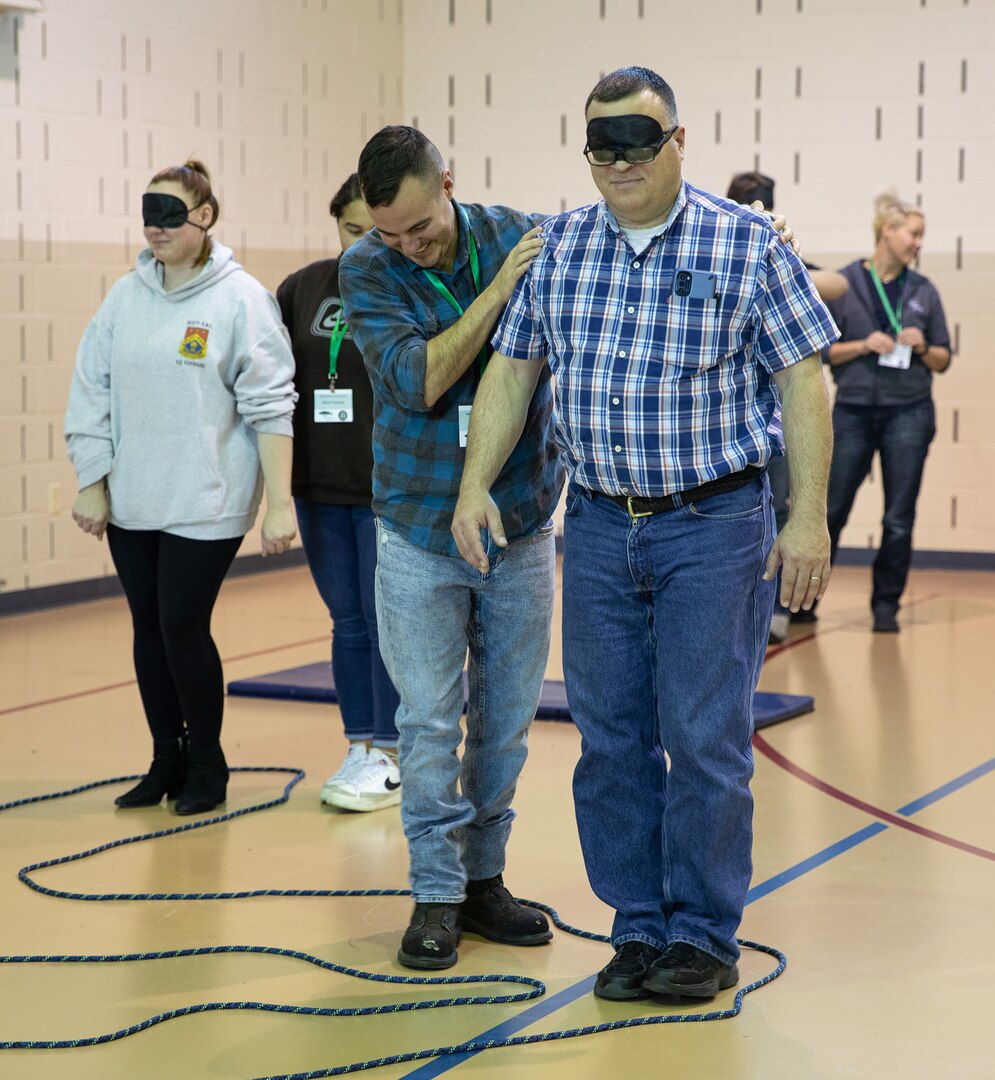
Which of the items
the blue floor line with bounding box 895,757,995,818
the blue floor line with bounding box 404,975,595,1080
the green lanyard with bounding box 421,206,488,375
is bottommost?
the blue floor line with bounding box 404,975,595,1080

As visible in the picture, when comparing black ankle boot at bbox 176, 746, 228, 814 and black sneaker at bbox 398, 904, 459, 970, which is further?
black ankle boot at bbox 176, 746, 228, 814

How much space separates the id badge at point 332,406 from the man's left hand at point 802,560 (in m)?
1.70

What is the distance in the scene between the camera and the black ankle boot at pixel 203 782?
408cm

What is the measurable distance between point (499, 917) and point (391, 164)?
1.43 meters

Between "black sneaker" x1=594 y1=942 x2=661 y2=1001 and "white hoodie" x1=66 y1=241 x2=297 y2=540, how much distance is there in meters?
1.60

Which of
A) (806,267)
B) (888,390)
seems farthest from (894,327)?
(806,267)

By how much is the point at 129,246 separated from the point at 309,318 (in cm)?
356

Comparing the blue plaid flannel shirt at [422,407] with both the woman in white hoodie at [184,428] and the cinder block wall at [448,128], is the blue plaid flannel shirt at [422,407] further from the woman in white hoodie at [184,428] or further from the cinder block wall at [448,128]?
the cinder block wall at [448,128]

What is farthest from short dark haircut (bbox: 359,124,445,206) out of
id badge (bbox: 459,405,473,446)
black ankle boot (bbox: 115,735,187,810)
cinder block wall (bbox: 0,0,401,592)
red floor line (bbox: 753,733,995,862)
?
cinder block wall (bbox: 0,0,401,592)

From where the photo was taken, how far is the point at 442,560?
3004 mm

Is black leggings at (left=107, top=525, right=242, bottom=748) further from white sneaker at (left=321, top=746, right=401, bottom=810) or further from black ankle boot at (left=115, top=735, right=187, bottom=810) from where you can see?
white sneaker at (left=321, top=746, right=401, bottom=810)

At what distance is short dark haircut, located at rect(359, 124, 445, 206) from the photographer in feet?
9.28

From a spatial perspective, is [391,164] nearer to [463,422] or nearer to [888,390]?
[463,422]

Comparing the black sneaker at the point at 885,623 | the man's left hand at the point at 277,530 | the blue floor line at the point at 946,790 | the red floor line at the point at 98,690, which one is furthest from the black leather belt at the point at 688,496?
the black sneaker at the point at 885,623
